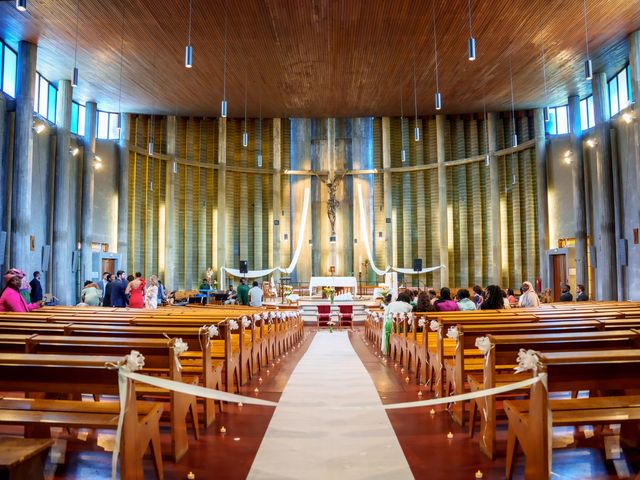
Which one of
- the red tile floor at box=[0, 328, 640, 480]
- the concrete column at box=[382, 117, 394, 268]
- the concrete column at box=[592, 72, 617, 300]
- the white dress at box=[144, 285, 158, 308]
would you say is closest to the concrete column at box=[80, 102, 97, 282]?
the white dress at box=[144, 285, 158, 308]

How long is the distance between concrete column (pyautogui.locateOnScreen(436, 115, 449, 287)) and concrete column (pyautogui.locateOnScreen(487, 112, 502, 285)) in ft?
5.81

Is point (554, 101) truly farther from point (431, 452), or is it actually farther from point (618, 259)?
point (431, 452)

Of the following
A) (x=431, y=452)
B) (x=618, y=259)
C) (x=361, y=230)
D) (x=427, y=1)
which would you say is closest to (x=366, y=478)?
(x=431, y=452)

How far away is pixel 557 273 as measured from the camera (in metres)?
15.4

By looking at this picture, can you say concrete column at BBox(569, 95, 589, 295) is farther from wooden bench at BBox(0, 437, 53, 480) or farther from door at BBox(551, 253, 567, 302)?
wooden bench at BBox(0, 437, 53, 480)

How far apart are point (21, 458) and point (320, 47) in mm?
12370

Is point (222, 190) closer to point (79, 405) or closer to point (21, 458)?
point (79, 405)

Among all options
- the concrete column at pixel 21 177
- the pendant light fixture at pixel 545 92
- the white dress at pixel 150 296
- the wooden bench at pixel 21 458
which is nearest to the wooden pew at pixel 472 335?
the wooden bench at pixel 21 458

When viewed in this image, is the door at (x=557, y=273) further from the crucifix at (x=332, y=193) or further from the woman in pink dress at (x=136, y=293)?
the woman in pink dress at (x=136, y=293)

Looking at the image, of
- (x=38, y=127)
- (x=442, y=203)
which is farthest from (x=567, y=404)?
(x=442, y=203)

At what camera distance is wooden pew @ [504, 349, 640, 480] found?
6.93ft

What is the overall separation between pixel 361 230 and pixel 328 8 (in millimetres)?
11354

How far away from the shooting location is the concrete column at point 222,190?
18.8 metres

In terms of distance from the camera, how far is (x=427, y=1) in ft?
32.7
